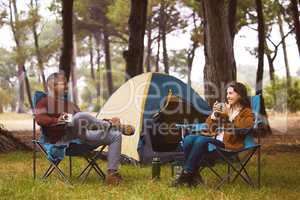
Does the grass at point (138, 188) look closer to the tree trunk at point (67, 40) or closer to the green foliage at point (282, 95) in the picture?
the tree trunk at point (67, 40)

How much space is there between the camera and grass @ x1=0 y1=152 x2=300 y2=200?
4.75 meters

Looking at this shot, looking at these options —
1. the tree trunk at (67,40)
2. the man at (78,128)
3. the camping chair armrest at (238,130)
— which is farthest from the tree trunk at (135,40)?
the camping chair armrest at (238,130)

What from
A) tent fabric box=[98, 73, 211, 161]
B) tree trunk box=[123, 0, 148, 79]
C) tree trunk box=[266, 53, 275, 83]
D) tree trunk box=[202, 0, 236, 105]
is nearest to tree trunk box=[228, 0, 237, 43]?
tree trunk box=[123, 0, 148, 79]

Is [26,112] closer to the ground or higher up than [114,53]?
closer to the ground

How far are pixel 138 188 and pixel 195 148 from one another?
0.61m

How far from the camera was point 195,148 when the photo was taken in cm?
506

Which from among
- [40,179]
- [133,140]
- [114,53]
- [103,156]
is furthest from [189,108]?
[114,53]

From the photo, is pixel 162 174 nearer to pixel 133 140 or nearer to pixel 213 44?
pixel 133 140

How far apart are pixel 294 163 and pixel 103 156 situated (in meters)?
2.56

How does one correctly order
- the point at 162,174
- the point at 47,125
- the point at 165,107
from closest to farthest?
the point at 47,125 → the point at 162,174 → the point at 165,107

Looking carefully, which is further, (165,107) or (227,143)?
(165,107)

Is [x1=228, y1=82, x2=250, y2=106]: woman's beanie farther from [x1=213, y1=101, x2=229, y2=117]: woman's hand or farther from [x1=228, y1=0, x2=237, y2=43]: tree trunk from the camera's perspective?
[x1=228, y1=0, x2=237, y2=43]: tree trunk

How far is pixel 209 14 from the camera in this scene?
8.53 m

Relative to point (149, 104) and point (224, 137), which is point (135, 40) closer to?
point (149, 104)
